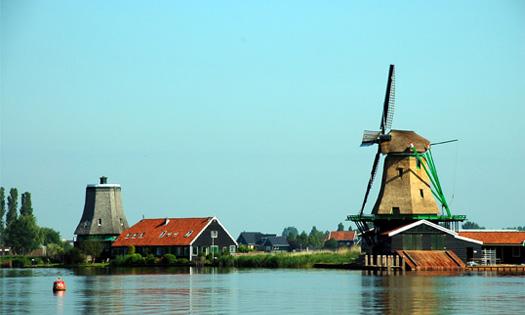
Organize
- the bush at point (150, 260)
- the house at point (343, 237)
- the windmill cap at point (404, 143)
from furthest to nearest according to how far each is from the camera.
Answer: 1. the house at point (343, 237)
2. the bush at point (150, 260)
3. the windmill cap at point (404, 143)

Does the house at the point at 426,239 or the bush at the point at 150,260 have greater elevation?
the house at the point at 426,239

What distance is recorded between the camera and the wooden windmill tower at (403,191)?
67000 millimetres

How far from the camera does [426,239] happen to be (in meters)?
65.4

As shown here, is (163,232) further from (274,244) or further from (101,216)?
(274,244)

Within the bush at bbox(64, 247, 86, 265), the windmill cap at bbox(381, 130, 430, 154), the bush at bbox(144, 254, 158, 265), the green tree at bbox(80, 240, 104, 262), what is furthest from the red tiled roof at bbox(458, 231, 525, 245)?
the bush at bbox(64, 247, 86, 265)

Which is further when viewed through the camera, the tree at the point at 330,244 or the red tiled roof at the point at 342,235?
the red tiled roof at the point at 342,235

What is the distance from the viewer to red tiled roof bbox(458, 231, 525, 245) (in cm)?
6875

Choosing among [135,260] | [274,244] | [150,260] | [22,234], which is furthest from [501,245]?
[274,244]

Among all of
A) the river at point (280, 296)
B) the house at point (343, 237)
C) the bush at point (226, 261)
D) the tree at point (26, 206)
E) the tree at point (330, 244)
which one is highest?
the tree at point (26, 206)

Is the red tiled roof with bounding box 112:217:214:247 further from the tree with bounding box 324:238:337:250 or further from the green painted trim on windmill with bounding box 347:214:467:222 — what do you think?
the tree with bounding box 324:238:337:250

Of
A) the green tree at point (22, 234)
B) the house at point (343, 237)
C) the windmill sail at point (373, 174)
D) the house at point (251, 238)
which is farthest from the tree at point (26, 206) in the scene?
the windmill sail at point (373, 174)

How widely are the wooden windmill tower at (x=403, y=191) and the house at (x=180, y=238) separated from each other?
22.2 meters

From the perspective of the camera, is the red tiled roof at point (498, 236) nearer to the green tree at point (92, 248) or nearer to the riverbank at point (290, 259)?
the riverbank at point (290, 259)

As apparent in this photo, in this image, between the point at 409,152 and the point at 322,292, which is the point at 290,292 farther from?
the point at 409,152
